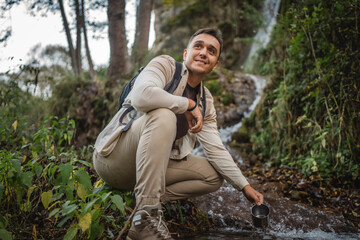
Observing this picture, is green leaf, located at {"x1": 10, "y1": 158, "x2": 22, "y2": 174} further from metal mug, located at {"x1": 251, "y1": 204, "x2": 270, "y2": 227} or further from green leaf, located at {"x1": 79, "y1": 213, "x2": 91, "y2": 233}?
metal mug, located at {"x1": 251, "y1": 204, "x2": 270, "y2": 227}

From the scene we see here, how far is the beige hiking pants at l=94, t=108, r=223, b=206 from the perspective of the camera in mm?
1838

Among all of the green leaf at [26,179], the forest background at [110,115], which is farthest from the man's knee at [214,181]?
the green leaf at [26,179]

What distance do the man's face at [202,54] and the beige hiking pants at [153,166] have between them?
2.34 feet

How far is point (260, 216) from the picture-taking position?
7.08ft

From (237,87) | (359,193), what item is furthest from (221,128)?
(359,193)

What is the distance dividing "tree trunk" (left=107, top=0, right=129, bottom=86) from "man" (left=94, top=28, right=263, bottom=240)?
14.6ft

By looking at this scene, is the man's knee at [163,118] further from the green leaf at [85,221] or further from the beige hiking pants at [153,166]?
the green leaf at [85,221]

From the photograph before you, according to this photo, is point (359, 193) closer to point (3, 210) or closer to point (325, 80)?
point (325, 80)

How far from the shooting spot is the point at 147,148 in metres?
1.85

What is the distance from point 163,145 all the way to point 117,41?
5.49 metres

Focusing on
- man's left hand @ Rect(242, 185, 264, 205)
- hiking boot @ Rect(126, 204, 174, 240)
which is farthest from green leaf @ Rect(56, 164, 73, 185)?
man's left hand @ Rect(242, 185, 264, 205)

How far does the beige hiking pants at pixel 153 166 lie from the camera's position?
6.03 ft

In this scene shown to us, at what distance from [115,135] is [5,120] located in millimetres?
2397

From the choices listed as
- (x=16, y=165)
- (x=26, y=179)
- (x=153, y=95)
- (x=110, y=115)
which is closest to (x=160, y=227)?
(x=153, y=95)
